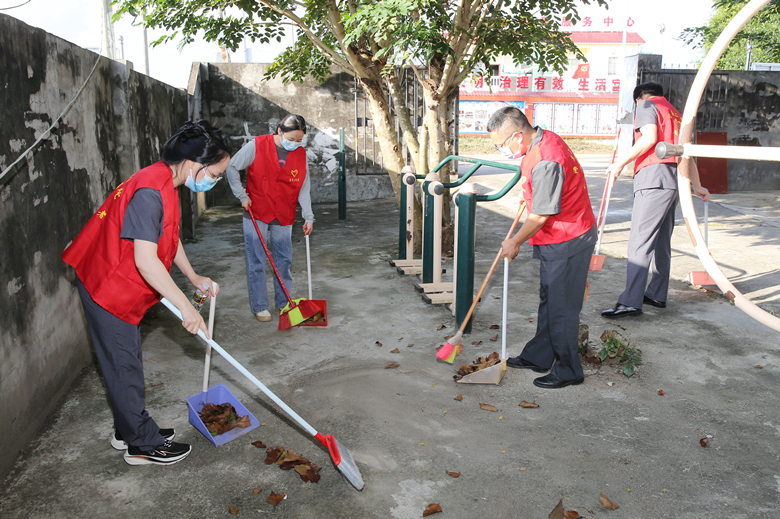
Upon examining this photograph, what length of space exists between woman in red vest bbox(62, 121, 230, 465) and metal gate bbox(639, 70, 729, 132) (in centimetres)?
1290

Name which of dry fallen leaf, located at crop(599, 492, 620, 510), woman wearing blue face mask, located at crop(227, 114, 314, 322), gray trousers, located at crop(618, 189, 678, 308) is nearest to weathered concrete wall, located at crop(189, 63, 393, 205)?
woman wearing blue face mask, located at crop(227, 114, 314, 322)

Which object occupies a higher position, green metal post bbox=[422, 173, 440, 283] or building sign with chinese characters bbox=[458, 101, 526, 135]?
building sign with chinese characters bbox=[458, 101, 526, 135]

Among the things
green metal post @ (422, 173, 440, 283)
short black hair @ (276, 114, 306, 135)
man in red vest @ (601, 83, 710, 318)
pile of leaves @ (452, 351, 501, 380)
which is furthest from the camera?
green metal post @ (422, 173, 440, 283)

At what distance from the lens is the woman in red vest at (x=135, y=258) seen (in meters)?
2.49

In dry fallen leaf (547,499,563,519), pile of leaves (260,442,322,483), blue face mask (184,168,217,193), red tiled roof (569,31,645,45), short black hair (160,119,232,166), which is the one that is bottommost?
dry fallen leaf (547,499,563,519)

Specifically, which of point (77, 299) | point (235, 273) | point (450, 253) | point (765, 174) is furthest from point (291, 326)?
point (765, 174)

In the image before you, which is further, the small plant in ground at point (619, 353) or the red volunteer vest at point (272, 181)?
the red volunteer vest at point (272, 181)

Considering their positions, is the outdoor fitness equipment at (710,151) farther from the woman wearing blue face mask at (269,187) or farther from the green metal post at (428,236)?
Answer: the green metal post at (428,236)

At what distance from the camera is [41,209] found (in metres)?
3.37

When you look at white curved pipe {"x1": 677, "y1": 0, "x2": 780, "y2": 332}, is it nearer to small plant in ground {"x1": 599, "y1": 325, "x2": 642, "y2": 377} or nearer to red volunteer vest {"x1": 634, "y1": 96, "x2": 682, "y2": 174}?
small plant in ground {"x1": 599, "y1": 325, "x2": 642, "y2": 377}

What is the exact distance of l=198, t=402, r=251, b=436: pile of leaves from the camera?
3.12 meters

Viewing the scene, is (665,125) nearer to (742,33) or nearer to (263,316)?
(263,316)

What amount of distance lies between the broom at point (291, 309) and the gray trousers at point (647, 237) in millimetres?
2665

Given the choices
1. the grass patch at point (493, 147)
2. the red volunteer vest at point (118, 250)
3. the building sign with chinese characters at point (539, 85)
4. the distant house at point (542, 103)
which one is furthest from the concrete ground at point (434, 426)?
the building sign with chinese characters at point (539, 85)
